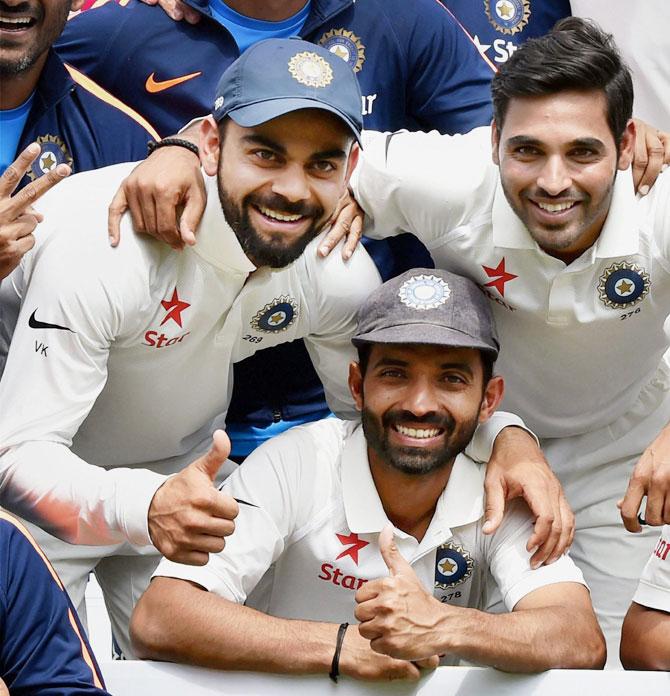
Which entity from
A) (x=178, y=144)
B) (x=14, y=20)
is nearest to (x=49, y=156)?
(x=14, y=20)

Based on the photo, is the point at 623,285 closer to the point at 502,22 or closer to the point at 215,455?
the point at 215,455

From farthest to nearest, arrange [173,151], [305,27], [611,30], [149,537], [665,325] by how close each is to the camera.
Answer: [611,30]
[305,27]
[665,325]
[173,151]
[149,537]

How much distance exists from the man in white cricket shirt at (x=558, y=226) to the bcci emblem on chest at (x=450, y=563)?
1.49ft

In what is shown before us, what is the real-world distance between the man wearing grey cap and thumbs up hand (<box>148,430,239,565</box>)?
316 millimetres

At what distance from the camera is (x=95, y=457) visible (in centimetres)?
380

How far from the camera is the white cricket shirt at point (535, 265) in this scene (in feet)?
11.9

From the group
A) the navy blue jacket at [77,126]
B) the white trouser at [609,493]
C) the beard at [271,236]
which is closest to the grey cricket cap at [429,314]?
the beard at [271,236]

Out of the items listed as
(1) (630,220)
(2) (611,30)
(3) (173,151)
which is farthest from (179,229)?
(2) (611,30)

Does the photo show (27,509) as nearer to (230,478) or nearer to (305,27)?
(230,478)

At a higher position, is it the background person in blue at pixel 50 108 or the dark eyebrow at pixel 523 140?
the dark eyebrow at pixel 523 140

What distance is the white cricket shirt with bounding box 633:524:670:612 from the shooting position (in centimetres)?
337

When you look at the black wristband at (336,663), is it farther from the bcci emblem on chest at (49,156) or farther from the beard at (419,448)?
the bcci emblem on chest at (49,156)

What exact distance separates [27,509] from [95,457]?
523 millimetres

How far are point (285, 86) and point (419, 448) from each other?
0.88 metres
